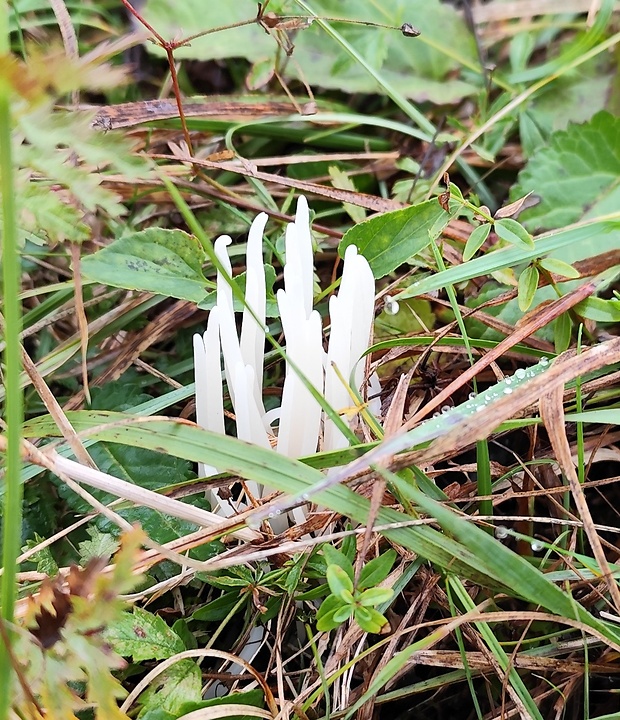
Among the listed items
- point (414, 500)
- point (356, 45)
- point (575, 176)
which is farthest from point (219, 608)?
point (356, 45)

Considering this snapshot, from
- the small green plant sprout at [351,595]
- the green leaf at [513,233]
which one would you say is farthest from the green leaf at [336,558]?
the green leaf at [513,233]

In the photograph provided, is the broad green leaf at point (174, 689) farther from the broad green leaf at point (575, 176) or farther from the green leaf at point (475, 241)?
the broad green leaf at point (575, 176)

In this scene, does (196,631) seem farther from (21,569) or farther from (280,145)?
(280,145)

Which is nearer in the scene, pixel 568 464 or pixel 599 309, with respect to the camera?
pixel 568 464

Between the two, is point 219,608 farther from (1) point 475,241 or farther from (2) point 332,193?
(2) point 332,193

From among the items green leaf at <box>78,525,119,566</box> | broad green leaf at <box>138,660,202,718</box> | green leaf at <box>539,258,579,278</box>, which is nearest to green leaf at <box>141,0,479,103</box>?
green leaf at <box>539,258,579,278</box>

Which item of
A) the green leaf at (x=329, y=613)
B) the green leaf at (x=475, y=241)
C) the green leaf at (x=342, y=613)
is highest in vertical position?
the green leaf at (x=475, y=241)

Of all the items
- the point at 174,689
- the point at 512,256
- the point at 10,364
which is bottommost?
the point at 174,689
